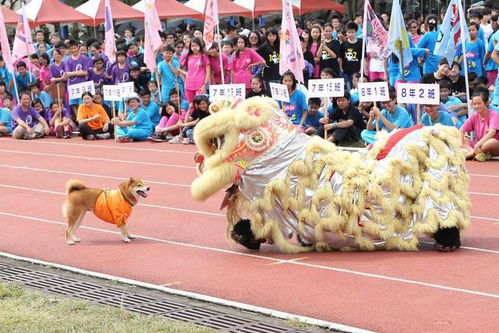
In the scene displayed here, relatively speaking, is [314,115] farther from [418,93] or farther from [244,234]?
[244,234]

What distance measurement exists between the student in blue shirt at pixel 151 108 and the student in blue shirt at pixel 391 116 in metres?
5.20

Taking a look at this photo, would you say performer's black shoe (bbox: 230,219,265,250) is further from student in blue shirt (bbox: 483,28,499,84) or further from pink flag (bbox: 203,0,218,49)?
pink flag (bbox: 203,0,218,49)

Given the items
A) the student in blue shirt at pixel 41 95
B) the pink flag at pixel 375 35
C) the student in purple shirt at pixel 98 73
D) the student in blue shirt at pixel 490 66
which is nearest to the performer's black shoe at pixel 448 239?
the student in blue shirt at pixel 490 66

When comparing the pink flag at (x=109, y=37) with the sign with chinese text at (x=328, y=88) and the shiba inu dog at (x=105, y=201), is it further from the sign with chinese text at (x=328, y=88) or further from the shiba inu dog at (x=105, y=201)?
the shiba inu dog at (x=105, y=201)

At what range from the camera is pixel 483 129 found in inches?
539

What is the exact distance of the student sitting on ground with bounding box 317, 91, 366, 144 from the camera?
15578mm

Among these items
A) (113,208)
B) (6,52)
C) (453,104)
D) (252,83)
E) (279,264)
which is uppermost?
Result: (6,52)

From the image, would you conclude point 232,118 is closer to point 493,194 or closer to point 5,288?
point 5,288

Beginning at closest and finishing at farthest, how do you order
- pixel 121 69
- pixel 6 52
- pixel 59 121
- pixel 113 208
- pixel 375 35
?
pixel 113 208 < pixel 375 35 < pixel 121 69 < pixel 59 121 < pixel 6 52

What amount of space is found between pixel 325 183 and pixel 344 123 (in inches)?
281

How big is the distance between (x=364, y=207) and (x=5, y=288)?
3104 millimetres

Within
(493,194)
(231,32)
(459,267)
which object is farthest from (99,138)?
(459,267)

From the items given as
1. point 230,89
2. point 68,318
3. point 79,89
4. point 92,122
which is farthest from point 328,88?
point 68,318

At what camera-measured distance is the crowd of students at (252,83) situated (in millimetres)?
14873
